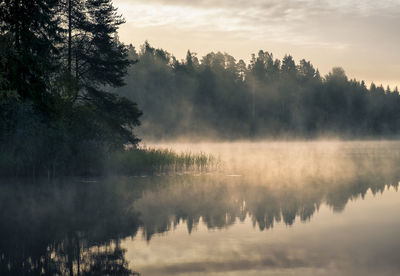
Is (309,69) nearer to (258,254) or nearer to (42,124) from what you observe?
(42,124)

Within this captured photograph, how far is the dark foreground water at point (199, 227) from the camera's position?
1213 centimetres

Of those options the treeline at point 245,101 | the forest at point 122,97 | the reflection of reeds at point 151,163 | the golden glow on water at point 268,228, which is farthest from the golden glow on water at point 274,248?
the treeline at point 245,101

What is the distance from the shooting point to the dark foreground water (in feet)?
39.8

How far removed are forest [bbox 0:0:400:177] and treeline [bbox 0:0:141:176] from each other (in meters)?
0.07

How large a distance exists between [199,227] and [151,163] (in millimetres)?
20616

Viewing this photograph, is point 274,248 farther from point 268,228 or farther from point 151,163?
point 151,163

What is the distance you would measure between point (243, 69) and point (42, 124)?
137067 millimetres

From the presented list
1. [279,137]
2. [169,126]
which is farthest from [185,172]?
[279,137]

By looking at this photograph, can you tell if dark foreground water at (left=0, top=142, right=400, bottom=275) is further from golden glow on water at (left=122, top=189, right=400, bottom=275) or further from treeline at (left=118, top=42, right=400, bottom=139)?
treeline at (left=118, top=42, right=400, bottom=139)

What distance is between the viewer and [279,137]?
12988 cm

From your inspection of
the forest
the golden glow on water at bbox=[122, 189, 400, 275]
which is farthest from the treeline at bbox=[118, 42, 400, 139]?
the golden glow on water at bbox=[122, 189, 400, 275]

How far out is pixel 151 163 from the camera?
37.4 metres

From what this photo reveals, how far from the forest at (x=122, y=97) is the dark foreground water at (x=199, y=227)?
3.91 metres

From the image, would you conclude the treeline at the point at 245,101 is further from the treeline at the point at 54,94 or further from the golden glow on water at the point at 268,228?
the golden glow on water at the point at 268,228
